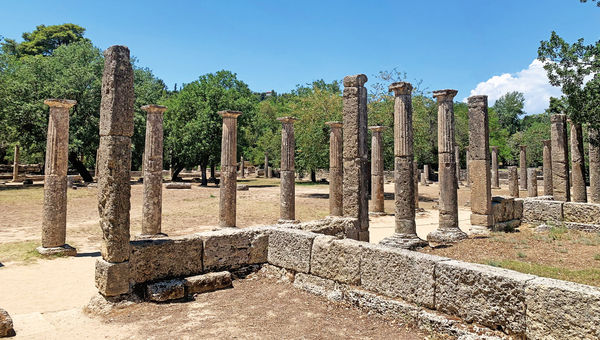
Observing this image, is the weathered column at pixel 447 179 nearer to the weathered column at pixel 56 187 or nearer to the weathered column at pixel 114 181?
the weathered column at pixel 114 181

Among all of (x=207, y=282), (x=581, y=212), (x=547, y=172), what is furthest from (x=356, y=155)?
(x=547, y=172)

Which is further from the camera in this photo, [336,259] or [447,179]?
[447,179]

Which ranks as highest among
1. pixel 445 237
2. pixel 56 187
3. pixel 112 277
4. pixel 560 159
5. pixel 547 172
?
pixel 560 159

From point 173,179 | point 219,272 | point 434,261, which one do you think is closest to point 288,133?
point 219,272

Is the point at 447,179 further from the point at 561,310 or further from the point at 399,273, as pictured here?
the point at 561,310

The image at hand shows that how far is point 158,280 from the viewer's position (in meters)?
6.72

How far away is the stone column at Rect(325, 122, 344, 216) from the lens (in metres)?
13.9

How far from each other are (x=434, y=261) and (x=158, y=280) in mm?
4759

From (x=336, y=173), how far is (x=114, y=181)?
947cm

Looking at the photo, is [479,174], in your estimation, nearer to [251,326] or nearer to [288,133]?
[288,133]

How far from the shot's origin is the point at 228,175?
13.1 metres

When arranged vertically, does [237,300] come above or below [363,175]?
below

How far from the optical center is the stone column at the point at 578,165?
1560 cm

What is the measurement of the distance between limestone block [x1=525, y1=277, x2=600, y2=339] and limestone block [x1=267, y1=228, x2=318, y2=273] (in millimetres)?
3632
